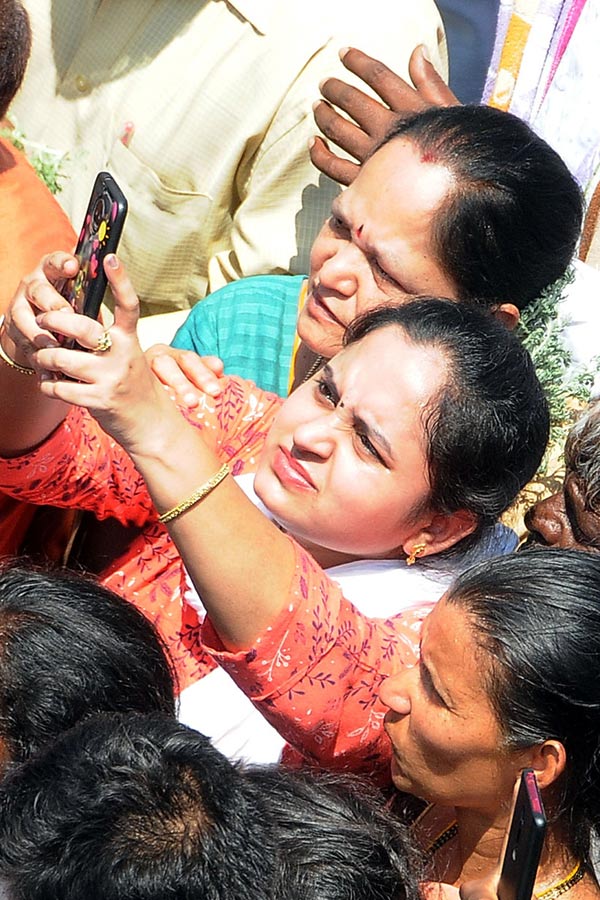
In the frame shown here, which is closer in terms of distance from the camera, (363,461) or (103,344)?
(103,344)

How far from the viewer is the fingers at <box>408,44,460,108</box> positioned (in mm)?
2758

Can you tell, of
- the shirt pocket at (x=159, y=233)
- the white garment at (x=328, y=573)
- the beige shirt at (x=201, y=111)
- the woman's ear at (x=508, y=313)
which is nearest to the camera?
the white garment at (x=328, y=573)

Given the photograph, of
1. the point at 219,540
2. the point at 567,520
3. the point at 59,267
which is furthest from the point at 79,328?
the point at 567,520

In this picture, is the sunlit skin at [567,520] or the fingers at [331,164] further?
the fingers at [331,164]

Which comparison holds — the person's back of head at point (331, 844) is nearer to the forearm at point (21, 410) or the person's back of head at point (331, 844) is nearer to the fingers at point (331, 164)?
the forearm at point (21, 410)

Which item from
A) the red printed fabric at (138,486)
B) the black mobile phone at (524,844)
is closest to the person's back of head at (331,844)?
the black mobile phone at (524,844)

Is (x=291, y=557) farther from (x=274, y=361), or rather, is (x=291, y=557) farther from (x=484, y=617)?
(x=274, y=361)

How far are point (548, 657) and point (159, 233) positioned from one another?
191 cm

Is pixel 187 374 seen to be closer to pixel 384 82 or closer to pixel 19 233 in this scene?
pixel 19 233

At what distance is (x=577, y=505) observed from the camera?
216cm

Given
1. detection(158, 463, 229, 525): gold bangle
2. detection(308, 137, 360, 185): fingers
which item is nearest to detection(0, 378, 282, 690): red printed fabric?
detection(158, 463, 229, 525): gold bangle

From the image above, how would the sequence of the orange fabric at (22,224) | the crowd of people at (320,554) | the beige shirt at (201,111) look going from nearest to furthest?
the crowd of people at (320,554) → the orange fabric at (22,224) → the beige shirt at (201,111)

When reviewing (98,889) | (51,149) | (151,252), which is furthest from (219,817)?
(51,149)

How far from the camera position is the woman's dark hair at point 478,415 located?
172 cm
